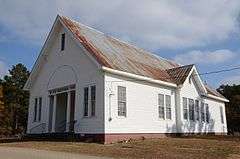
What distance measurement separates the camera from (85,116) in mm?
24328

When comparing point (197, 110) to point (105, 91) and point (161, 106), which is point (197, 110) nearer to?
point (161, 106)

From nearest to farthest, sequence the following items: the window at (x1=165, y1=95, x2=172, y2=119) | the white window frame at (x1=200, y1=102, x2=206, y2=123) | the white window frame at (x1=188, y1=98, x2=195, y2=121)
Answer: the window at (x1=165, y1=95, x2=172, y2=119) < the white window frame at (x1=188, y1=98, x2=195, y2=121) < the white window frame at (x1=200, y1=102, x2=206, y2=123)

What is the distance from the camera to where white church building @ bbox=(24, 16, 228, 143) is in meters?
23.7

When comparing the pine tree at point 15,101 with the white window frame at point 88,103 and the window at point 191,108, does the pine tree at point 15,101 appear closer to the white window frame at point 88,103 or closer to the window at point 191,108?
the window at point 191,108

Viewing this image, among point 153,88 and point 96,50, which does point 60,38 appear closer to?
point 96,50

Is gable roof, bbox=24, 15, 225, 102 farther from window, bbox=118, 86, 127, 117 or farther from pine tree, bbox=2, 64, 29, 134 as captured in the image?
pine tree, bbox=2, 64, 29, 134

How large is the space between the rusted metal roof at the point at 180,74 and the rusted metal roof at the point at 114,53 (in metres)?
0.47

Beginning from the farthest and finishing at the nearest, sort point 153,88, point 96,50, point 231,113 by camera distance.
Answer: point 231,113
point 153,88
point 96,50

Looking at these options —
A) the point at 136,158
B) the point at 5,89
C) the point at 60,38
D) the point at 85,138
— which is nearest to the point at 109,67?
the point at 85,138

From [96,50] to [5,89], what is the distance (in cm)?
4467

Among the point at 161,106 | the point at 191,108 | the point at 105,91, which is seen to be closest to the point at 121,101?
the point at 105,91

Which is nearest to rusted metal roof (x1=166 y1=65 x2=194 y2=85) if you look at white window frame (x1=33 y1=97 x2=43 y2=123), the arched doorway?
the arched doorway

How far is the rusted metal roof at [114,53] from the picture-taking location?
81.3ft

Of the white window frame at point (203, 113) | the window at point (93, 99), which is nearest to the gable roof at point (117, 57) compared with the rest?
the window at point (93, 99)
